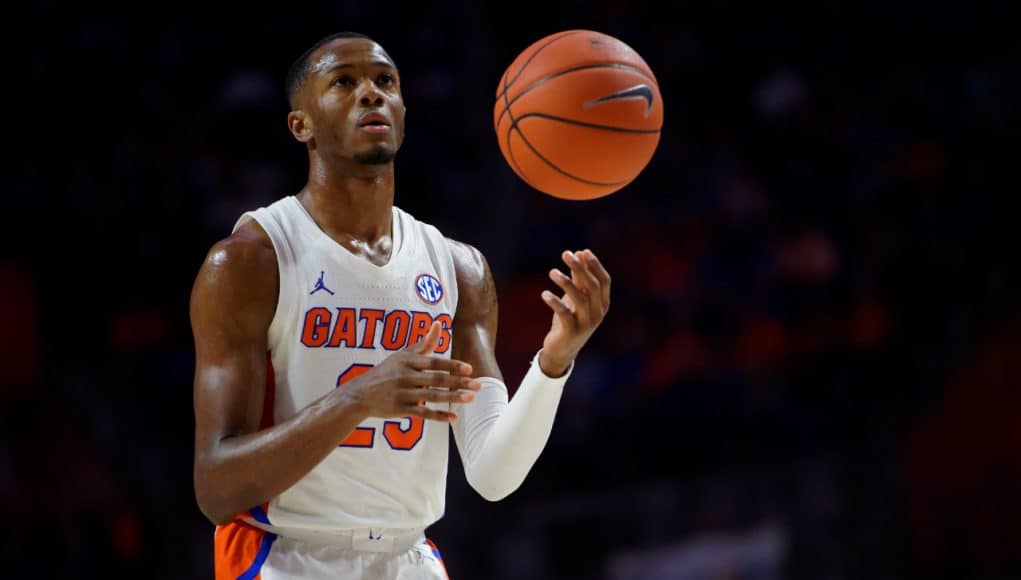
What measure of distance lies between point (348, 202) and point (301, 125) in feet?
0.89

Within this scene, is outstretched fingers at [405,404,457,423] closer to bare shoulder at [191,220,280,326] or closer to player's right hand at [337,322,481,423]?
player's right hand at [337,322,481,423]

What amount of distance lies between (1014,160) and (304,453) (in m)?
6.42

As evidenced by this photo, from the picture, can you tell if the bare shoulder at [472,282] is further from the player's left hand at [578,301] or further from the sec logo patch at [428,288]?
the player's left hand at [578,301]

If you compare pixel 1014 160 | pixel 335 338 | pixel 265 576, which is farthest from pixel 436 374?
pixel 1014 160

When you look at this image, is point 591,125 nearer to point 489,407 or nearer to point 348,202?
point 348,202

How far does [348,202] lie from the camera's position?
3383 millimetres

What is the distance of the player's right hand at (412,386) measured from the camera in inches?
103

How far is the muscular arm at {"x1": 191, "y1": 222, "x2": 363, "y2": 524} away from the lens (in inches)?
111

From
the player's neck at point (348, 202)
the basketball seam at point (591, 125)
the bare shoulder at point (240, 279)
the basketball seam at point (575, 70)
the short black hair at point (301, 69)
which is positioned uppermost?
the short black hair at point (301, 69)

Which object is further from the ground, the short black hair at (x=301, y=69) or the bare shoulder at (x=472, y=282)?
the short black hair at (x=301, y=69)

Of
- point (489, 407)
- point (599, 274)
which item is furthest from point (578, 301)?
point (489, 407)

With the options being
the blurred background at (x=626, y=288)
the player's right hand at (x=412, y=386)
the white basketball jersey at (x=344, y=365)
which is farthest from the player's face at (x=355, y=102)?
the blurred background at (x=626, y=288)

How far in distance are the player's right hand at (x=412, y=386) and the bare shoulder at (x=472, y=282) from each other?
83cm

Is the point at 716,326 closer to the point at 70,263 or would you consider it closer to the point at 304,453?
the point at 70,263
